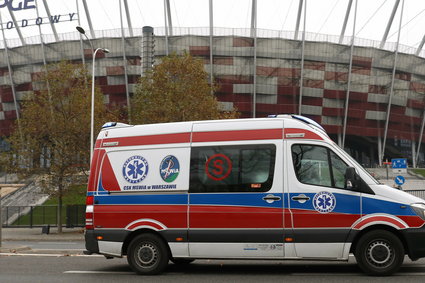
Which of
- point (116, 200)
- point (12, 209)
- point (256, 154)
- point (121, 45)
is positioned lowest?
point (12, 209)

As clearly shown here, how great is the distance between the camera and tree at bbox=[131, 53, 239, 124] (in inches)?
1113

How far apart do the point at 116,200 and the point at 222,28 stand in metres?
51.4

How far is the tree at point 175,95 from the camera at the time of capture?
92.7 feet

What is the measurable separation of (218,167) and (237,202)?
674mm

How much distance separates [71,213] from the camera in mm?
28016

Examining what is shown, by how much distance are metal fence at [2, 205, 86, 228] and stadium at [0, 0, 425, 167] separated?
3000cm

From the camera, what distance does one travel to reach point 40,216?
30.3 metres

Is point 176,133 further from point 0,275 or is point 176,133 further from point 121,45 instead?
point 121,45

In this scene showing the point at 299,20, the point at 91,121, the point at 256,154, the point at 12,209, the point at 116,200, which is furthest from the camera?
the point at 299,20

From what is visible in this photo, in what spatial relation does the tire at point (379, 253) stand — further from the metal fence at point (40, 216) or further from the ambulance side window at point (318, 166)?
the metal fence at point (40, 216)

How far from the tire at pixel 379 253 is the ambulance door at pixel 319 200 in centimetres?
27

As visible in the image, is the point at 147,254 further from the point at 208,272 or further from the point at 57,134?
the point at 57,134

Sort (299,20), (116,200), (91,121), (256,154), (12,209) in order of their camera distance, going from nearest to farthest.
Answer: (256,154) < (116,200) < (91,121) < (12,209) < (299,20)

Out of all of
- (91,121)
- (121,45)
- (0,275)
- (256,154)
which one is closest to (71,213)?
(91,121)
